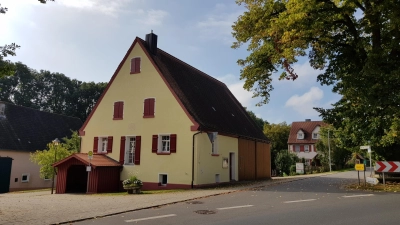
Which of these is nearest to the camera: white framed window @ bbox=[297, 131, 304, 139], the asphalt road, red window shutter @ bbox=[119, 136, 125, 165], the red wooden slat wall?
the asphalt road

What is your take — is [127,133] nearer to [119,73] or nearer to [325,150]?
[119,73]

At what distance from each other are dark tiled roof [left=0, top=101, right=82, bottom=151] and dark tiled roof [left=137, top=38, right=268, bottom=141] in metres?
19.4

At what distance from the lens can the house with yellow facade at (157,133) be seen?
70.7ft

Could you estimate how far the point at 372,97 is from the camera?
53.7 feet

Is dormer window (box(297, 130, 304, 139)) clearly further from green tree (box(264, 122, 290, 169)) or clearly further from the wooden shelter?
the wooden shelter

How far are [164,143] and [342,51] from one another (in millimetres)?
12399

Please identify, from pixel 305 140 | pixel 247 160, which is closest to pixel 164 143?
pixel 247 160

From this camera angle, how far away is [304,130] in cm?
6681

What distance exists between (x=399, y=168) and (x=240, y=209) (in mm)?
10732

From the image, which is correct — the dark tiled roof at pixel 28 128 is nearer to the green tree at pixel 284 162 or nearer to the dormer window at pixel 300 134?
the green tree at pixel 284 162

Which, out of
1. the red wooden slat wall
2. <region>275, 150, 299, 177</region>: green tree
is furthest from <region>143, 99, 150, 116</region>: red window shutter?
<region>275, 150, 299, 177</region>: green tree

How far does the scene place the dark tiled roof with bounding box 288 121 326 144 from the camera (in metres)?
65.4

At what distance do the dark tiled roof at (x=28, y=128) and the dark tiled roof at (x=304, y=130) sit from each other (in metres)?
41.9

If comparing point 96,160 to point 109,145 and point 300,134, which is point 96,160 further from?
point 300,134
